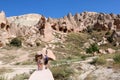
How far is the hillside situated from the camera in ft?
63.4

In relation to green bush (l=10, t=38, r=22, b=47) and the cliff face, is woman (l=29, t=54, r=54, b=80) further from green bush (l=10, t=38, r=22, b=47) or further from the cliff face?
the cliff face

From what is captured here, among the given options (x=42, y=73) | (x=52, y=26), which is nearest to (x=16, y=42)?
(x=52, y=26)

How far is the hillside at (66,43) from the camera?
63.4 ft

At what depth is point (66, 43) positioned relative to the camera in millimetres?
53812

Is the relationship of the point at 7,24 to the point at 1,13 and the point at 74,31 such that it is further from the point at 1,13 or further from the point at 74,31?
the point at 74,31

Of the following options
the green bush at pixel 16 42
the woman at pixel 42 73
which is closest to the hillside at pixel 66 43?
the green bush at pixel 16 42

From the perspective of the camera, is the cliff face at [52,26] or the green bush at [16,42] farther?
the cliff face at [52,26]

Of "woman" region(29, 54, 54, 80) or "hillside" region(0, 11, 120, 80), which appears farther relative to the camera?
"hillside" region(0, 11, 120, 80)

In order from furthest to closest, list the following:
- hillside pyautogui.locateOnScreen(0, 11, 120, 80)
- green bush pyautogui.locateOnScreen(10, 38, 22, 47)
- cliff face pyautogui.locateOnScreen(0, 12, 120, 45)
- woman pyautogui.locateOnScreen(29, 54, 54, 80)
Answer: cliff face pyautogui.locateOnScreen(0, 12, 120, 45) → green bush pyautogui.locateOnScreen(10, 38, 22, 47) → hillside pyautogui.locateOnScreen(0, 11, 120, 80) → woman pyautogui.locateOnScreen(29, 54, 54, 80)

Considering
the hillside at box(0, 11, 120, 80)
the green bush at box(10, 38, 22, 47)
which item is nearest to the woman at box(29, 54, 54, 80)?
the hillside at box(0, 11, 120, 80)

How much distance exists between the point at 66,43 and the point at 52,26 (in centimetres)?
835

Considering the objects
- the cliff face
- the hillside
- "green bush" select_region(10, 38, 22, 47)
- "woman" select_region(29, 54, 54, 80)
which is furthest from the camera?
the cliff face

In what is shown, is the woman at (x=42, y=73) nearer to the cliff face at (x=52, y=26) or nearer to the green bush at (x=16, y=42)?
the green bush at (x=16, y=42)

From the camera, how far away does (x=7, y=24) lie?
2066 inches
